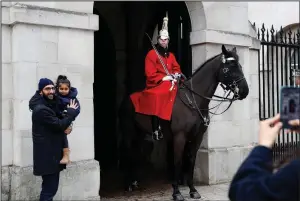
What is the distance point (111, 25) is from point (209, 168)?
4.46 m

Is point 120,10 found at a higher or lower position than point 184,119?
A: higher

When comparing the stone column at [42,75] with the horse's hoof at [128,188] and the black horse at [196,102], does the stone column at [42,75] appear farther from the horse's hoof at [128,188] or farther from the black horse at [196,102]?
the horse's hoof at [128,188]

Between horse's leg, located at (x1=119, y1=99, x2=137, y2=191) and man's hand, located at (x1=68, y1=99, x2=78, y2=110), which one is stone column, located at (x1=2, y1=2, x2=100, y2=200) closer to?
man's hand, located at (x1=68, y1=99, x2=78, y2=110)

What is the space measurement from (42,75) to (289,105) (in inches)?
167

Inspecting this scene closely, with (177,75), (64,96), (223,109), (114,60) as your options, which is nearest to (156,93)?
(177,75)

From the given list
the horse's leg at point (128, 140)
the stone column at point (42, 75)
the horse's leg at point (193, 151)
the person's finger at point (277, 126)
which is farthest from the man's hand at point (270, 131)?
the horse's leg at point (128, 140)

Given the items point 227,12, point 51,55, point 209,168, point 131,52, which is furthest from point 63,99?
point 131,52

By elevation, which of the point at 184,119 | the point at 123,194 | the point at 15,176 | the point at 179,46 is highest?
the point at 179,46

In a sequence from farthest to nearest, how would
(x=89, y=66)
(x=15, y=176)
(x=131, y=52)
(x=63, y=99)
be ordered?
(x=131, y=52)
(x=89, y=66)
(x=15, y=176)
(x=63, y=99)

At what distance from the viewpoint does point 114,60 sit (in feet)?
32.1

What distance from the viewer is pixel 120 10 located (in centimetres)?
998

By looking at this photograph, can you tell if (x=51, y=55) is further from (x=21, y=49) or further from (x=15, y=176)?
(x=15, y=176)

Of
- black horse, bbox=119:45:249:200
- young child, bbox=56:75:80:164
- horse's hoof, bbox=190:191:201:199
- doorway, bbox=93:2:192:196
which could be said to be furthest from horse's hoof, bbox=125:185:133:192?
young child, bbox=56:75:80:164

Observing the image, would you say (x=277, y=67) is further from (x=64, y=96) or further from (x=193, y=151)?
(x=64, y=96)
